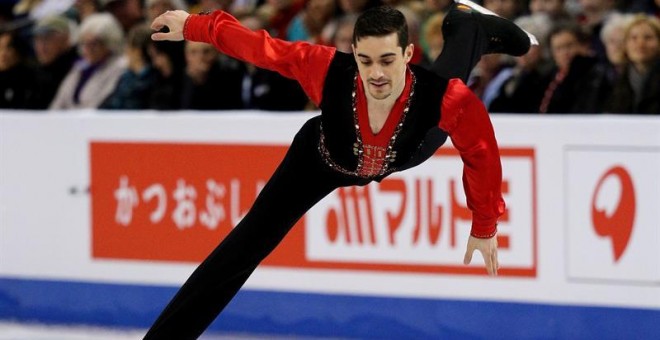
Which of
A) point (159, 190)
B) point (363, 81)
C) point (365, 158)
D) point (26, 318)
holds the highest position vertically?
point (363, 81)

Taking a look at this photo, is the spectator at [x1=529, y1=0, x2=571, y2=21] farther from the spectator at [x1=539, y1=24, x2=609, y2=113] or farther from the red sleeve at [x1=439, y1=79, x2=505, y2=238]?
the red sleeve at [x1=439, y1=79, x2=505, y2=238]

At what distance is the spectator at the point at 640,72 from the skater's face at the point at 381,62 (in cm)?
228

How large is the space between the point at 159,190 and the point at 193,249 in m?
0.37

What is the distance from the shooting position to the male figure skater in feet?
15.9

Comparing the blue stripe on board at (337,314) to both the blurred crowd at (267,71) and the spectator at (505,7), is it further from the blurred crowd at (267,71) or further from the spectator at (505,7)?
the spectator at (505,7)

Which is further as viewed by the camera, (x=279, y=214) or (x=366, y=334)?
(x=366, y=334)

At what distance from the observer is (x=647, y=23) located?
6836 millimetres

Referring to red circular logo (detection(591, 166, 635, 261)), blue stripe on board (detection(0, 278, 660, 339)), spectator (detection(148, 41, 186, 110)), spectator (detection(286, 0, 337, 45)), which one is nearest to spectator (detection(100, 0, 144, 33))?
spectator (detection(148, 41, 186, 110))

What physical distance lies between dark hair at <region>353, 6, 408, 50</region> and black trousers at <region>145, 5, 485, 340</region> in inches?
20.0

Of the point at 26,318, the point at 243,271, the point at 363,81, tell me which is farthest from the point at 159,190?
the point at 363,81

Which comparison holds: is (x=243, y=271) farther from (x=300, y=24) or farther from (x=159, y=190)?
(x=300, y=24)

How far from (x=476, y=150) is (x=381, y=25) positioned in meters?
0.55

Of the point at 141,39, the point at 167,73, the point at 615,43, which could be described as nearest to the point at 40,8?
the point at 141,39

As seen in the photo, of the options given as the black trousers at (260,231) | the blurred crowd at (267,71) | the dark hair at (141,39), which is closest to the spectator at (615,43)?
the blurred crowd at (267,71)
